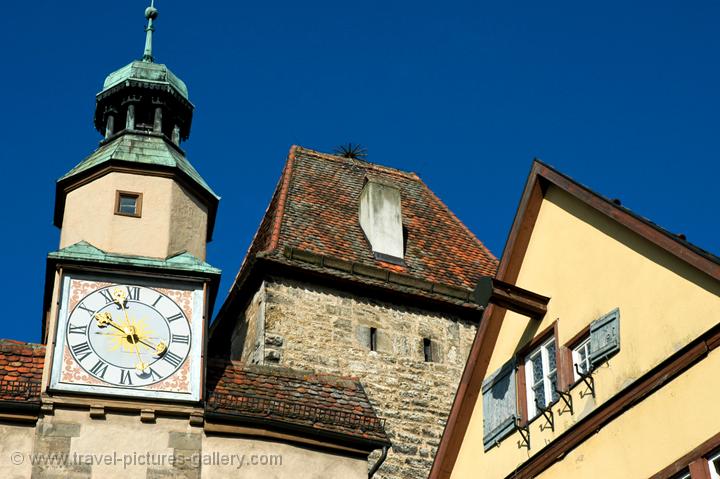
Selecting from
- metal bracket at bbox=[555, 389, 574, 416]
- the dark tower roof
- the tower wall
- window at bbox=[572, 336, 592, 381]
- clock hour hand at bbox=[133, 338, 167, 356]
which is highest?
the dark tower roof

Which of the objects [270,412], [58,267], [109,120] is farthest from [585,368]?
[109,120]

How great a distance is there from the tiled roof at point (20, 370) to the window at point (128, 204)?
2034mm

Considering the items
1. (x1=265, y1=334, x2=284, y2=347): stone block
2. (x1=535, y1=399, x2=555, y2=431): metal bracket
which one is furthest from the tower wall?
(x1=535, y1=399, x2=555, y2=431): metal bracket

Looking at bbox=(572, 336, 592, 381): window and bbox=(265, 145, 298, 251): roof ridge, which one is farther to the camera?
bbox=(265, 145, 298, 251): roof ridge

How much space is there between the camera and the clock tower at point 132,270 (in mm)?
14914

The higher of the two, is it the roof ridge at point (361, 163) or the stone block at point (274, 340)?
the roof ridge at point (361, 163)

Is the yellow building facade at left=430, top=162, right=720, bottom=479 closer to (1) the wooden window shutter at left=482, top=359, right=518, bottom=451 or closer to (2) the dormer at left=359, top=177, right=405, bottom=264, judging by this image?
(1) the wooden window shutter at left=482, top=359, right=518, bottom=451

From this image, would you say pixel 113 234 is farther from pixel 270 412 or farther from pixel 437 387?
pixel 437 387

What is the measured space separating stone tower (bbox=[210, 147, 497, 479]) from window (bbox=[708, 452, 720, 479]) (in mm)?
10724

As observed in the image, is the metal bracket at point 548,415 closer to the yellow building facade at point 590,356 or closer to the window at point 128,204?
the yellow building facade at point 590,356

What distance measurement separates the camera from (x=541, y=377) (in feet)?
40.4

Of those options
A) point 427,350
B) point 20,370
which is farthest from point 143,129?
point 427,350

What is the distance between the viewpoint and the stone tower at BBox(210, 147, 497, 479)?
21094mm

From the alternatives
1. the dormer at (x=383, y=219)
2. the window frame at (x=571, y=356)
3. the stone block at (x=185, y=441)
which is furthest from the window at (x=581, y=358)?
the dormer at (x=383, y=219)
